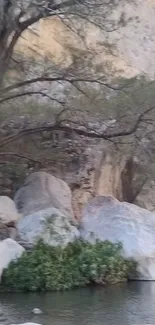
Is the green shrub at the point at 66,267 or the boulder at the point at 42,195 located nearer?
the green shrub at the point at 66,267

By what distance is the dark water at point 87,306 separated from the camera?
1023 centimetres

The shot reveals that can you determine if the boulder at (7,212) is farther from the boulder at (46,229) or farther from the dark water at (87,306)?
the dark water at (87,306)

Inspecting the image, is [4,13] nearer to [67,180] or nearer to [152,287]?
[152,287]

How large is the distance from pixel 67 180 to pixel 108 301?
276 inches

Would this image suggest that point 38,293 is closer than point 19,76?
Yes

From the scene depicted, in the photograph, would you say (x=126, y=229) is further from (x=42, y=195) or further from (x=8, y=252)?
(x=8, y=252)

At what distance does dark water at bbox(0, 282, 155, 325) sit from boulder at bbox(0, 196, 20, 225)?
3001mm

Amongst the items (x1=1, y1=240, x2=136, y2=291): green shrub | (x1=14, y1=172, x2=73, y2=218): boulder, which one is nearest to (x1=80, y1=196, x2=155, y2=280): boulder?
(x1=1, y1=240, x2=136, y2=291): green shrub

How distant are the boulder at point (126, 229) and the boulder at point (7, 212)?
1473mm

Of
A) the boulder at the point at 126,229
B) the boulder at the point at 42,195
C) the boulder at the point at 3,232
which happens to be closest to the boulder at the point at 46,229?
the boulder at the point at 3,232

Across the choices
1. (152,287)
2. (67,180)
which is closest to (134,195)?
(67,180)

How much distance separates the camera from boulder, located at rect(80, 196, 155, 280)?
14375mm

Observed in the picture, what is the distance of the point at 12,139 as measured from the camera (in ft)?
53.3

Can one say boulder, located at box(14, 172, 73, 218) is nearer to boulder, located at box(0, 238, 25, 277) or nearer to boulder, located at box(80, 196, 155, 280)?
boulder, located at box(80, 196, 155, 280)
